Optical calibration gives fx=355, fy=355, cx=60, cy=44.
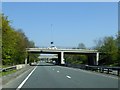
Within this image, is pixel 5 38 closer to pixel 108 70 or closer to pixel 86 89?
pixel 108 70

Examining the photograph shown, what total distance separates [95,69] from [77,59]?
352ft

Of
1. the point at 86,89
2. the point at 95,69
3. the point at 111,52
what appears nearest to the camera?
the point at 86,89

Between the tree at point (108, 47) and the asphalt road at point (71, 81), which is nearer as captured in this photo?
the asphalt road at point (71, 81)

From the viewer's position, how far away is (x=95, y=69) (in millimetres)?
50188

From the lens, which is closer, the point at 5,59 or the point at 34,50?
the point at 5,59

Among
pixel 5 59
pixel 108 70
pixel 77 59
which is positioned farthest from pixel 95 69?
pixel 77 59

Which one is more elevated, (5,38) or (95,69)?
(5,38)

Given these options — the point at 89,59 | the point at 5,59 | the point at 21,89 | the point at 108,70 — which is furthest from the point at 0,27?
the point at 89,59

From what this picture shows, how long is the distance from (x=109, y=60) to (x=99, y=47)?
744cm

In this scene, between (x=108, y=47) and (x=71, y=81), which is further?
(x=108, y=47)

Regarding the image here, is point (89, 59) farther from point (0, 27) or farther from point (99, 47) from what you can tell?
point (0, 27)

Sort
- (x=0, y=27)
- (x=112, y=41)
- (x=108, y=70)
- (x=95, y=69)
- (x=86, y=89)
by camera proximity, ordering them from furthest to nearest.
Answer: (x=112, y=41) → (x=95, y=69) → (x=0, y=27) → (x=108, y=70) → (x=86, y=89)

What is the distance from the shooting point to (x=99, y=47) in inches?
4646

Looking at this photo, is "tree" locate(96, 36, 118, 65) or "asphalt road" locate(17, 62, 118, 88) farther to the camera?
"tree" locate(96, 36, 118, 65)
